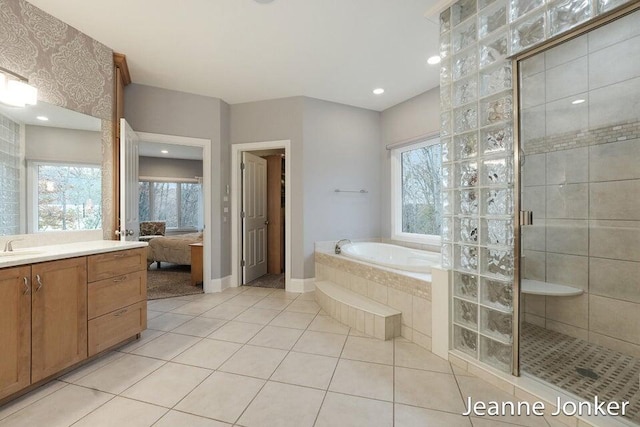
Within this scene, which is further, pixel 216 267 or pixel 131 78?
pixel 216 267

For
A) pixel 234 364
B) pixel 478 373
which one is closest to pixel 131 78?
pixel 234 364

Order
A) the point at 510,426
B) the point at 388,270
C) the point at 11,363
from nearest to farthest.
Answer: the point at 510,426 → the point at 11,363 → the point at 388,270

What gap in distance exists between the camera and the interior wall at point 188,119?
3.24 meters

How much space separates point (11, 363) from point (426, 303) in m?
2.52

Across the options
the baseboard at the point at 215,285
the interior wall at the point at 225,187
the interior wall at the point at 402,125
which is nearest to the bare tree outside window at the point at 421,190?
the interior wall at the point at 402,125

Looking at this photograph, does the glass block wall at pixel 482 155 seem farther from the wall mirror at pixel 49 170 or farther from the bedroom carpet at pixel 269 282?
the wall mirror at pixel 49 170

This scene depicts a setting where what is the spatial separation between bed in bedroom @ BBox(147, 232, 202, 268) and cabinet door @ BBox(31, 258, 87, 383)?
113 inches

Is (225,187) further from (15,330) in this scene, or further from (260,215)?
(15,330)

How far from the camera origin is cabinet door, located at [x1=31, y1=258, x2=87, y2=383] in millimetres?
1590

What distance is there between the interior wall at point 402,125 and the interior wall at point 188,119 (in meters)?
2.27

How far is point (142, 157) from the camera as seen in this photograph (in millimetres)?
7105

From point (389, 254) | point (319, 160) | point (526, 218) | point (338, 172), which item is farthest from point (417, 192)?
point (526, 218)

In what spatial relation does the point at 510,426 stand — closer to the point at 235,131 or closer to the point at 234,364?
the point at 234,364

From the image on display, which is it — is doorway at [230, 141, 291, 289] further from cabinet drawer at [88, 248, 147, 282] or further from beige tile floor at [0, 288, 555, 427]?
cabinet drawer at [88, 248, 147, 282]
